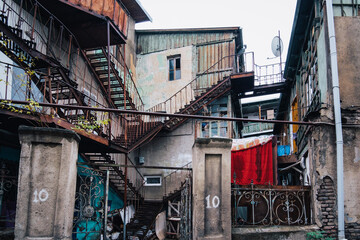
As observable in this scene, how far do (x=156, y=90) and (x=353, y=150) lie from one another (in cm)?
1406

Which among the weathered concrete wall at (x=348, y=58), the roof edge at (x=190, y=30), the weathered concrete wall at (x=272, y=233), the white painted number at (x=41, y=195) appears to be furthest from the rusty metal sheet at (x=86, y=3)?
the weathered concrete wall at (x=272, y=233)

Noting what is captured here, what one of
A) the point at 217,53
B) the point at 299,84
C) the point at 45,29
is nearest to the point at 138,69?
the point at 217,53

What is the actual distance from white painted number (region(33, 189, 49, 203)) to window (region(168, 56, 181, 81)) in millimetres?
14997

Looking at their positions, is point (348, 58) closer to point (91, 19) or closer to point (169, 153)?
point (91, 19)

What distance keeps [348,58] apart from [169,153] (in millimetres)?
11752

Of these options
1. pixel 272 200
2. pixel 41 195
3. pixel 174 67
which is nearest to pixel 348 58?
pixel 272 200

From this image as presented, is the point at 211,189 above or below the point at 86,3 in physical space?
below

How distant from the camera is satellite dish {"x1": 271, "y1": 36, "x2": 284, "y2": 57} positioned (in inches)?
720

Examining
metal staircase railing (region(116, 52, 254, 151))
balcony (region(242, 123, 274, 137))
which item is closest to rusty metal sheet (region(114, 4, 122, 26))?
metal staircase railing (region(116, 52, 254, 151))

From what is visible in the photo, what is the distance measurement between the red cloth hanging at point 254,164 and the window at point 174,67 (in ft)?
23.7

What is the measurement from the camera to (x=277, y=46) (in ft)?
60.3

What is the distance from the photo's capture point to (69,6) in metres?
Result: 12.2

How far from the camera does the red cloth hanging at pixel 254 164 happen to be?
574 inches

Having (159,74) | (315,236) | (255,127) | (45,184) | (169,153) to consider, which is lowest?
(315,236)
